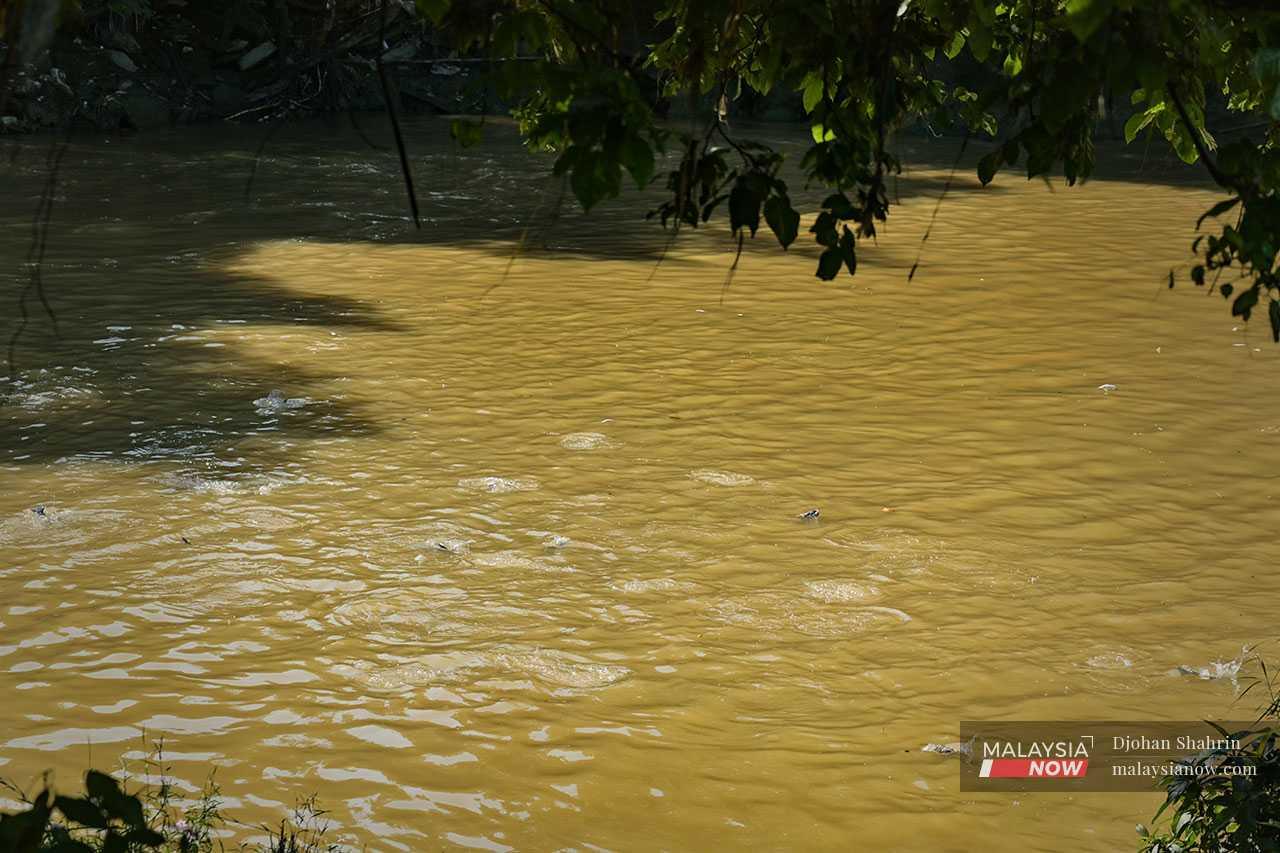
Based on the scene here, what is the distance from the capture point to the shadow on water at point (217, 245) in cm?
749

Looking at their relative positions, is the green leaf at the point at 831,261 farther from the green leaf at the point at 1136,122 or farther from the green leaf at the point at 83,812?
the green leaf at the point at 83,812

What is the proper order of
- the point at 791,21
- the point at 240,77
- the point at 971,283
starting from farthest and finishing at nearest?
the point at 240,77, the point at 971,283, the point at 791,21

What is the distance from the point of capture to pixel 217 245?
12.2 meters

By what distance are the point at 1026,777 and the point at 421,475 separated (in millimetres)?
3182

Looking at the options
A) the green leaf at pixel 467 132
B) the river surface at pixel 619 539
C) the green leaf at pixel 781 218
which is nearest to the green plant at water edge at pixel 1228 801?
the river surface at pixel 619 539

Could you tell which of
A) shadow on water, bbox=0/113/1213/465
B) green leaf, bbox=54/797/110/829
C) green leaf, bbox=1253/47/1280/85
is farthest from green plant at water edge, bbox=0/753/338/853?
green leaf, bbox=1253/47/1280/85

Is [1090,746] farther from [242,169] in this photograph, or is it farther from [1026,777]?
[242,169]

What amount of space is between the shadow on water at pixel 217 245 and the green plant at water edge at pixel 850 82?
2.18 feet

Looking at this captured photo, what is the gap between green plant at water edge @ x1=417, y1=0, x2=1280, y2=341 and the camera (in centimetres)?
220

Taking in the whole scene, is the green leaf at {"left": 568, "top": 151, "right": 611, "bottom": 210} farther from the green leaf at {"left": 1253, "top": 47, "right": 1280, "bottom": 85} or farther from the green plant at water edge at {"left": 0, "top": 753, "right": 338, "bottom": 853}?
the green plant at water edge at {"left": 0, "top": 753, "right": 338, "bottom": 853}

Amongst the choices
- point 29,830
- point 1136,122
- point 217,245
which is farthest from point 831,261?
point 217,245

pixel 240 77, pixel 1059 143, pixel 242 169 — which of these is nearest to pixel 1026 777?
pixel 1059 143

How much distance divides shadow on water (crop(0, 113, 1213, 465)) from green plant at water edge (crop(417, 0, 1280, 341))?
2.18ft

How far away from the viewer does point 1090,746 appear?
446 cm
